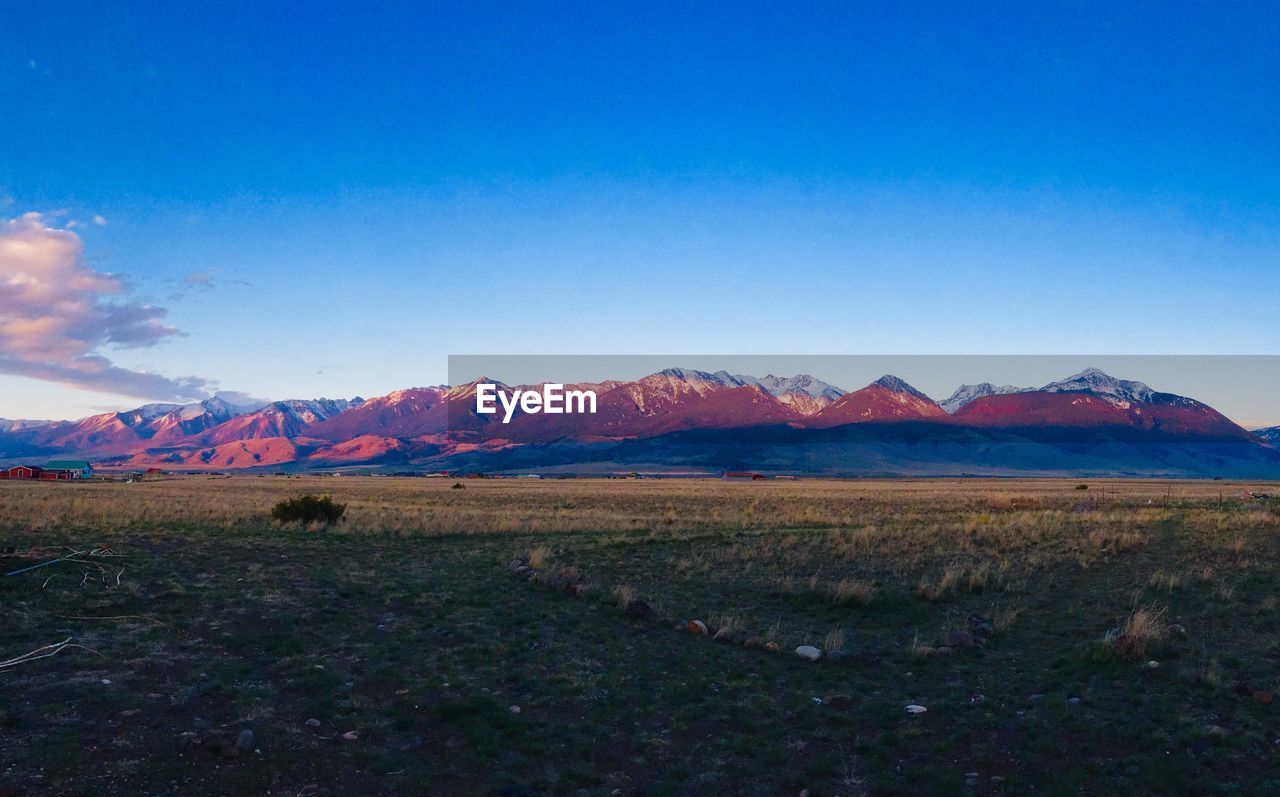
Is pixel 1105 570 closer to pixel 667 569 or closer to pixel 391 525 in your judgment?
pixel 667 569

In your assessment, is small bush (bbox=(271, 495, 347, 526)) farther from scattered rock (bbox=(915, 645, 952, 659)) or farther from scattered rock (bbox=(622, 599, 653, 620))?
scattered rock (bbox=(915, 645, 952, 659))

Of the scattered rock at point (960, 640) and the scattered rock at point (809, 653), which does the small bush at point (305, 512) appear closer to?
the scattered rock at point (809, 653)

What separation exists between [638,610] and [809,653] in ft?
12.3

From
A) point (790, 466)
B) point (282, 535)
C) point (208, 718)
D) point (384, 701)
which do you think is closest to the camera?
point (208, 718)

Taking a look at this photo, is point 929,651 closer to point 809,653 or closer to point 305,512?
point 809,653

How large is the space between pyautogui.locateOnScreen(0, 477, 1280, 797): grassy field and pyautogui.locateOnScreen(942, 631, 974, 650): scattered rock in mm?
28

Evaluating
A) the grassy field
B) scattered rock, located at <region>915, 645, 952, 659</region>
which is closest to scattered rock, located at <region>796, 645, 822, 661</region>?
the grassy field

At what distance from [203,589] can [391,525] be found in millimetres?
15854

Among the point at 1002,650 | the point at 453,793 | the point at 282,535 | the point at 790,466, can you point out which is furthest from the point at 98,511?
the point at 790,466

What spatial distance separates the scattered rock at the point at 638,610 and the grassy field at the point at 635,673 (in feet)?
0.51

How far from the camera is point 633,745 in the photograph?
8852 millimetres

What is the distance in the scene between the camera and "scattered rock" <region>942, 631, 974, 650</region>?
41.7ft

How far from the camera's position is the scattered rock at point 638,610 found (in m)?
14.8

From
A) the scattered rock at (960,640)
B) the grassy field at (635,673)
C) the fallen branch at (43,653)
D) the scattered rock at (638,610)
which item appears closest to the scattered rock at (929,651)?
the grassy field at (635,673)
